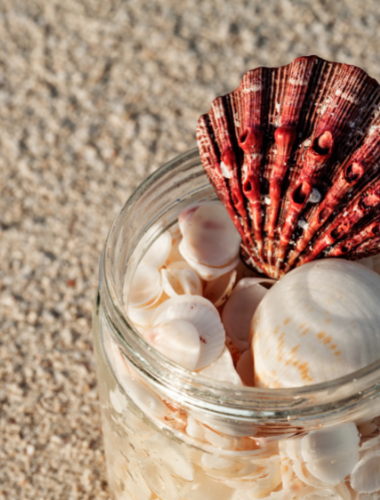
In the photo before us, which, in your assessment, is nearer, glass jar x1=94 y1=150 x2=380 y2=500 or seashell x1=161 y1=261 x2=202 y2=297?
glass jar x1=94 y1=150 x2=380 y2=500

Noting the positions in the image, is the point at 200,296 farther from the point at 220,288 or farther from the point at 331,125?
the point at 331,125

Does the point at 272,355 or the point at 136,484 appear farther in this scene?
the point at 136,484

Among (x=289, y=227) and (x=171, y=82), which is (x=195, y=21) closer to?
(x=171, y=82)

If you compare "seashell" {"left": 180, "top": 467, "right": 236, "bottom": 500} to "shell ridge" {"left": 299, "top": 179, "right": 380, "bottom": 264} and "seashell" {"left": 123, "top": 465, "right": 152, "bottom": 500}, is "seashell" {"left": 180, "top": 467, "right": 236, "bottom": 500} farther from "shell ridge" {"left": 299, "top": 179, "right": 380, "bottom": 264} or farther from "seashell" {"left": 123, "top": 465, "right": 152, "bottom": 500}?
"shell ridge" {"left": 299, "top": 179, "right": 380, "bottom": 264}

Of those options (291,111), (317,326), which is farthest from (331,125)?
(317,326)

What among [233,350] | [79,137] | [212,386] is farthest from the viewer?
[79,137]

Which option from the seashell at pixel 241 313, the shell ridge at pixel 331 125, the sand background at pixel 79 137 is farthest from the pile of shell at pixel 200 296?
the sand background at pixel 79 137

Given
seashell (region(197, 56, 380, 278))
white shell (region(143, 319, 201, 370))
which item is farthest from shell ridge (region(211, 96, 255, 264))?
white shell (region(143, 319, 201, 370))
